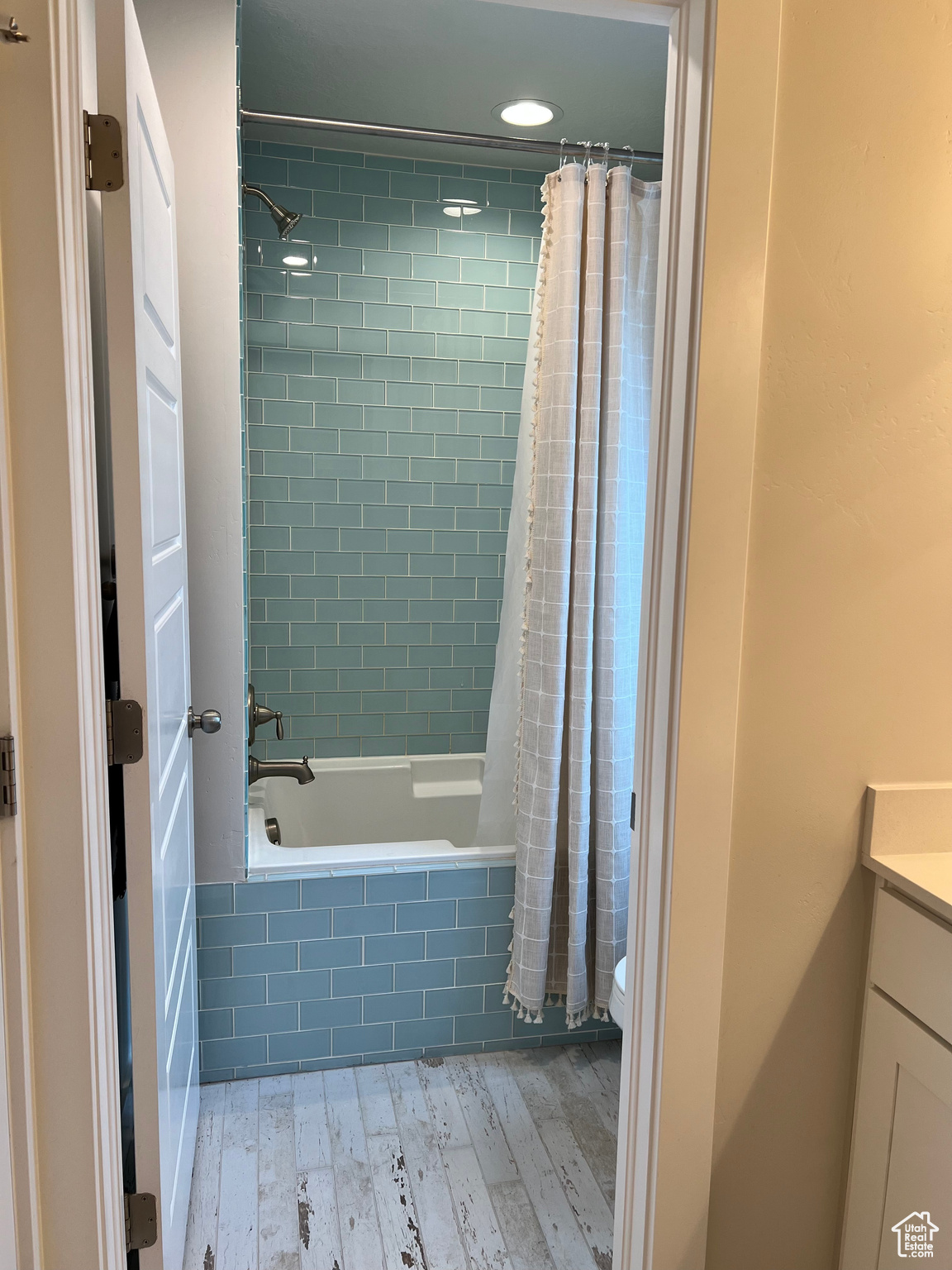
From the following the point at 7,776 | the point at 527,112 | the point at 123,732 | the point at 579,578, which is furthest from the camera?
the point at 527,112

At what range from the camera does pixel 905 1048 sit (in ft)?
4.13

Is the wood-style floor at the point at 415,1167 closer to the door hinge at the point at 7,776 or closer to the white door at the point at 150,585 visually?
the white door at the point at 150,585

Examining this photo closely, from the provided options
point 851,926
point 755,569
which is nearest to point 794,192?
point 755,569

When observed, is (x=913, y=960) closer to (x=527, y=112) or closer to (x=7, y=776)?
(x=7, y=776)

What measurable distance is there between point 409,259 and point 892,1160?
2.76 metres

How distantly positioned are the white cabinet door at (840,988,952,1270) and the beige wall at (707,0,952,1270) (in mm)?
44

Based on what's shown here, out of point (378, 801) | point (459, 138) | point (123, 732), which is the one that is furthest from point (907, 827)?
point (378, 801)

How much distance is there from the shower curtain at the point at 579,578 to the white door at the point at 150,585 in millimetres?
877

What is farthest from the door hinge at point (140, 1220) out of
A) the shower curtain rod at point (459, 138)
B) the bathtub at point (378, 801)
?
the shower curtain rod at point (459, 138)

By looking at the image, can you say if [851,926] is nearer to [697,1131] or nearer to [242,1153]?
[697,1131]

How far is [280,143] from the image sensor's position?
9.26 feet

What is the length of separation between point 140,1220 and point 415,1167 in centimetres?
80

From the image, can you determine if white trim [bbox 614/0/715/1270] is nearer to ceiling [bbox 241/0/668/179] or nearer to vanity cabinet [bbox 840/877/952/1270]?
vanity cabinet [bbox 840/877/952/1270]

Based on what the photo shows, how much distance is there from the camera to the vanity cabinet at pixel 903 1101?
3.91ft
